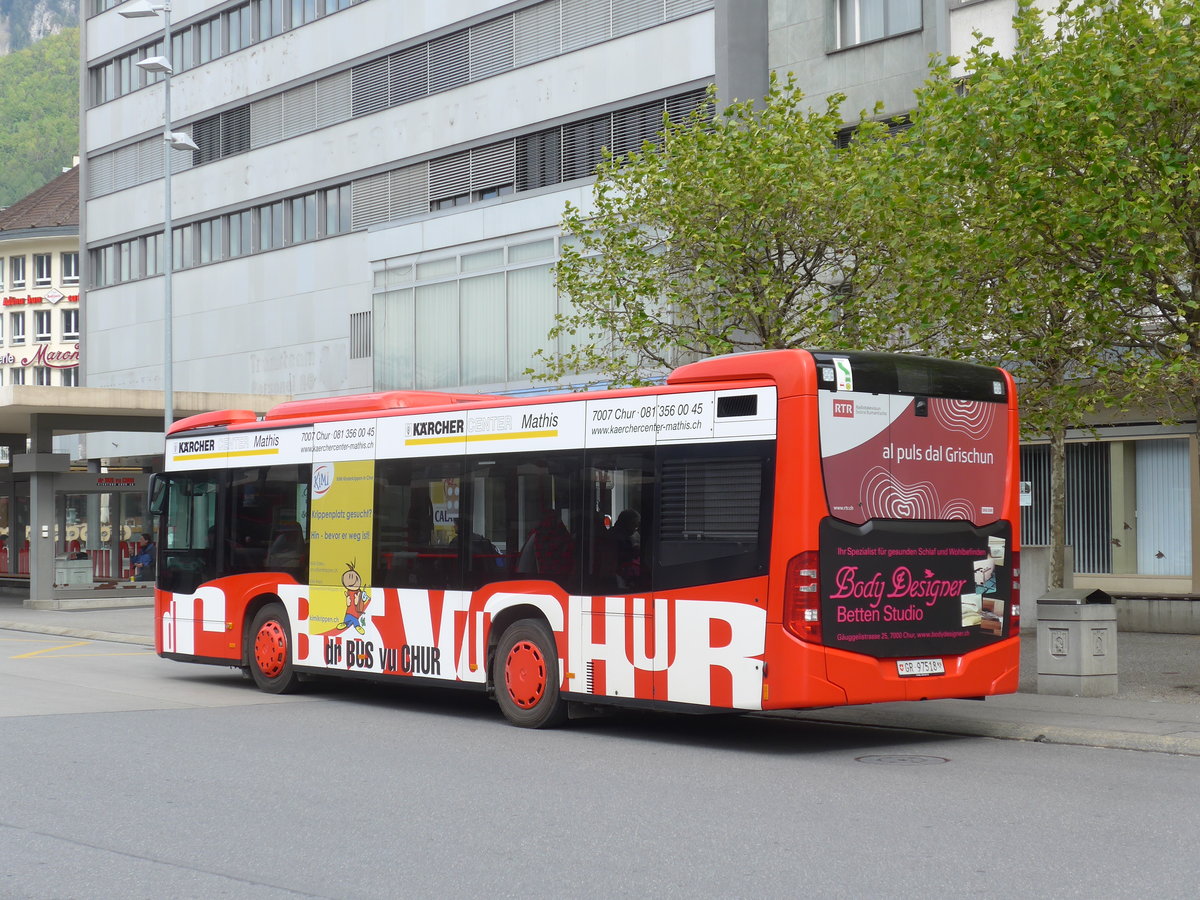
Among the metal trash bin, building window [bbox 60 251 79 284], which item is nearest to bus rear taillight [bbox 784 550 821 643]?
the metal trash bin

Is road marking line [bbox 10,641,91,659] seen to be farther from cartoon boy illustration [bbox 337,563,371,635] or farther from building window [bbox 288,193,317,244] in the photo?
building window [bbox 288,193,317,244]

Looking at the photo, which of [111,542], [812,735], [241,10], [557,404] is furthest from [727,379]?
[241,10]

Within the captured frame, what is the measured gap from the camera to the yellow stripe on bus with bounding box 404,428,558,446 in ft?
43.0

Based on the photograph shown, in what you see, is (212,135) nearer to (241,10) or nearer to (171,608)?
(241,10)

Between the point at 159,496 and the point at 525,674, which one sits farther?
the point at 159,496

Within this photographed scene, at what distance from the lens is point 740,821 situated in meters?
8.44

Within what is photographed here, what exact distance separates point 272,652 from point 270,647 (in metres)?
0.06

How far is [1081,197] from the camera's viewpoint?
44.8ft

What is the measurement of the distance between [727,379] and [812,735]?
3.14 m

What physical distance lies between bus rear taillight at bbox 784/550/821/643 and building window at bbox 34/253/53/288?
271 feet

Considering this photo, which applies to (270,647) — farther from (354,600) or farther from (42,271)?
(42,271)

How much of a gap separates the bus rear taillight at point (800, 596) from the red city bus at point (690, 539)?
0.6 inches

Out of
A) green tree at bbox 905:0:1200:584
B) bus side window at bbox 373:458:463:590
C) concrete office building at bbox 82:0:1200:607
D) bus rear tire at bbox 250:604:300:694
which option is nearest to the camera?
green tree at bbox 905:0:1200:584

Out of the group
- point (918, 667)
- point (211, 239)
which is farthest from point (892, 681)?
point (211, 239)
